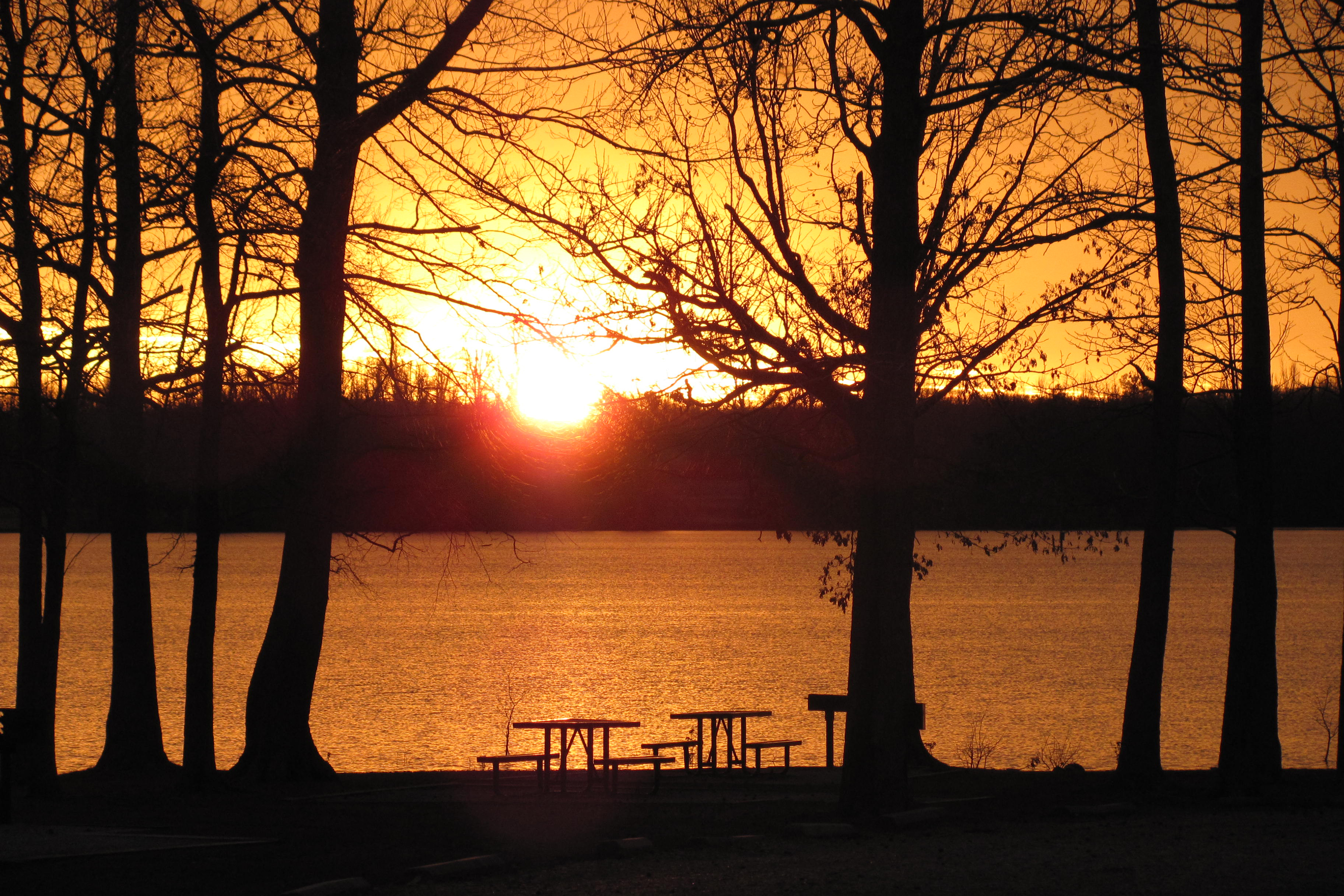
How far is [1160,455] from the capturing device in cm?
1124

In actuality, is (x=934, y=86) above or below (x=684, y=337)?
above

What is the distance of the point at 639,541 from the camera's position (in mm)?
149000

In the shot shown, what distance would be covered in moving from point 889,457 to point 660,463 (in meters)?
1.91

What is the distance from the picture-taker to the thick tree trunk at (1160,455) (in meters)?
11.1

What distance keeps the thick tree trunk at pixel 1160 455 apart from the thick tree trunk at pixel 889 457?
2.85 meters

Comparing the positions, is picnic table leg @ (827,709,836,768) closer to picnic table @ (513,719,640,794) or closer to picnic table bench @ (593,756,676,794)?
picnic table bench @ (593,756,676,794)

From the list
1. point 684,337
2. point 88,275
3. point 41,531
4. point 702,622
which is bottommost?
point 702,622

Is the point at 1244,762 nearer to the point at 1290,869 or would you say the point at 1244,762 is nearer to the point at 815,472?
the point at 1290,869

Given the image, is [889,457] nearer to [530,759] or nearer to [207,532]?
[530,759]

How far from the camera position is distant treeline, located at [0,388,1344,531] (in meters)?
10.7

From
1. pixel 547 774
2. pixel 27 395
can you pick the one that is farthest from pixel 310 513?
pixel 547 774

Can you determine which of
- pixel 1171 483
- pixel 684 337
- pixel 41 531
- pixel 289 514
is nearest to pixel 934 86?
pixel 684 337

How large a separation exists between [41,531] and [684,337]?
18.9ft

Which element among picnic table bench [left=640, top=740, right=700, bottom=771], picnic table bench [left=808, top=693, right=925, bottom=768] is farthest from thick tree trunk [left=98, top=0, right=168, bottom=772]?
picnic table bench [left=808, top=693, right=925, bottom=768]
